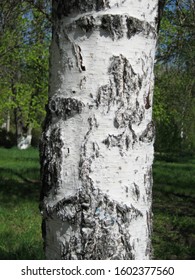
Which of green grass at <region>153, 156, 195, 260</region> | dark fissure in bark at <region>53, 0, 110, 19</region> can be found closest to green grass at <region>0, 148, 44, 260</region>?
green grass at <region>153, 156, 195, 260</region>

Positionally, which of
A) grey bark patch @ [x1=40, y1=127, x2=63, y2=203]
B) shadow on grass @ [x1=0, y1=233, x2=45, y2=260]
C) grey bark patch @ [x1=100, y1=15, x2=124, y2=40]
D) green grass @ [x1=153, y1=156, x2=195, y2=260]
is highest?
grey bark patch @ [x1=100, y1=15, x2=124, y2=40]

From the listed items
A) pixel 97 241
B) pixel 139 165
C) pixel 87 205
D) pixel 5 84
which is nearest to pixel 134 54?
pixel 139 165

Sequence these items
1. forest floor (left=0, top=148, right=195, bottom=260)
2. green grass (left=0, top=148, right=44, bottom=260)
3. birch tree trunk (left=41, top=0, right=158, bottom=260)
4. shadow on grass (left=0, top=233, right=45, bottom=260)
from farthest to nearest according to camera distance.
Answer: forest floor (left=0, top=148, right=195, bottom=260), green grass (left=0, top=148, right=44, bottom=260), shadow on grass (left=0, top=233, right=45, bottom=260), birch tree trunk (left=41, top=0, right=158, bottom=260)

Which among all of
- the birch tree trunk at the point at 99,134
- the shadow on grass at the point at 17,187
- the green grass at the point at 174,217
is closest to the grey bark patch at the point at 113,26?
the birch tree trunk at the point at 99,134

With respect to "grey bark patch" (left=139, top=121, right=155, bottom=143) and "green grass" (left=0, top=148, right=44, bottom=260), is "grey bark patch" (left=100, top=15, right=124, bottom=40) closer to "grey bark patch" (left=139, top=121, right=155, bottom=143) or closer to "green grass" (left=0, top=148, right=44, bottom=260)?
"grey bark patch" (left=139, top=121, right=155, bottom=143)

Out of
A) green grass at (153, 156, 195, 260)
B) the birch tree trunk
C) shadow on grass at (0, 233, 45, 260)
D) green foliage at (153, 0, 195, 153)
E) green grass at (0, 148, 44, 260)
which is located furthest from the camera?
green foliage at (153, 0, 195, 153)

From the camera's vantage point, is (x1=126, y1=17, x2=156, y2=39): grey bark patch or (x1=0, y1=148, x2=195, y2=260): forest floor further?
(x1=0, y1=148, x2=195, y2=260): forest floor

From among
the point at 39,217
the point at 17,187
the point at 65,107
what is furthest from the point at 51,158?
the point at 17,187

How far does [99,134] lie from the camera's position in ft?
5.40

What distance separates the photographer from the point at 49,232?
1.74 metres

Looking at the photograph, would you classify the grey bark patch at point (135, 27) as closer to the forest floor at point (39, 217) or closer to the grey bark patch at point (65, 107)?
the grey bark patch at point (65, 107)

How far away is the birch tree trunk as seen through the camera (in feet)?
5.40

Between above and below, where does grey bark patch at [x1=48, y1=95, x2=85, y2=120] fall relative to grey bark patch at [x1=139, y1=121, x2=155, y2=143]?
above

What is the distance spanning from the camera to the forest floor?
14.8ft
